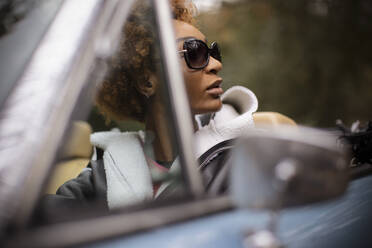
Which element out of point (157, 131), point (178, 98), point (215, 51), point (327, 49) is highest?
point (327, 49)

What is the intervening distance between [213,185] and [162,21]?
1.84 feet

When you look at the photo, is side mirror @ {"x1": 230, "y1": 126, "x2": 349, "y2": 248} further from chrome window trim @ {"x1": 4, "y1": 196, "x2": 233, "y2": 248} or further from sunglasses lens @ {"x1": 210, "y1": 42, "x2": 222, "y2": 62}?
sunglasses lens @ {"x1": 210, "y1": 42, "x2": 222, "y2": 62}

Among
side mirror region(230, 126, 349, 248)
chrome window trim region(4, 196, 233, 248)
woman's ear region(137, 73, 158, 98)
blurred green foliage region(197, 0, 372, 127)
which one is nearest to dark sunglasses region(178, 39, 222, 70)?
woman's ear region(137, 73, 158, 98)

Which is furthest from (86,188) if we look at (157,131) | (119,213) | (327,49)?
(327,49)

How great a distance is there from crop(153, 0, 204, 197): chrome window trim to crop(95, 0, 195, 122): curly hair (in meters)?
0.09

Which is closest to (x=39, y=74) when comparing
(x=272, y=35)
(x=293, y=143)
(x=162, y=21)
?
(x=162, y=21)

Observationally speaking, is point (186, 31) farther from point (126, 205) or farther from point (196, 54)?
point (126, 205)

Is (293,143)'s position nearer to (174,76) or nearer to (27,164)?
(174,76)

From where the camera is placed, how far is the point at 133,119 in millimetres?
2033

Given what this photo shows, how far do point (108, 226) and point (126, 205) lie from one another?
0.16 metres

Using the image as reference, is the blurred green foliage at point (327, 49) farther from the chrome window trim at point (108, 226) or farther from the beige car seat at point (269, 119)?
the chrome window trim at point (108, 226)

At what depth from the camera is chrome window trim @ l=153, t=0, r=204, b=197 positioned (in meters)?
0.97

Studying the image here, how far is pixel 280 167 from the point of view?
746 mm

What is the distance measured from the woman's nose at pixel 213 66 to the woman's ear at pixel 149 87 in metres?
0.29
